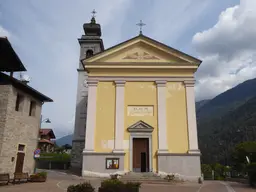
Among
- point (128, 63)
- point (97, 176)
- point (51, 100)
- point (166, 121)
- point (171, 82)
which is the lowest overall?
point (97, 176)

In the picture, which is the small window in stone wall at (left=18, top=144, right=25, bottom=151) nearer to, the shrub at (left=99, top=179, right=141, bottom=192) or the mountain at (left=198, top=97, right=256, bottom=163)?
the shrub at (left=99, top=179, right=141, bottom=192)

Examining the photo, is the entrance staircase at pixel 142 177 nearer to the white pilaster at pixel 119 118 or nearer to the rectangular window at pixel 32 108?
the white pilaster at pixel 119 118

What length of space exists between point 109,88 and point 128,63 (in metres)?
2.64

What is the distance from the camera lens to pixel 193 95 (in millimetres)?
21422

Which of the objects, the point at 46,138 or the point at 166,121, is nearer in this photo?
the point at 166,121

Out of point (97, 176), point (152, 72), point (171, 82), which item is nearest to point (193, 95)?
point (171, 82)

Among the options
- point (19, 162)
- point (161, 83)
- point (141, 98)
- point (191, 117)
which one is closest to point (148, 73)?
point (161, 83)

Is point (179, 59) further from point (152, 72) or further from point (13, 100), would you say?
point (13, 100)

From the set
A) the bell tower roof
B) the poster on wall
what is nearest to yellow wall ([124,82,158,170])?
the poster on wall

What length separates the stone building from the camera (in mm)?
15641

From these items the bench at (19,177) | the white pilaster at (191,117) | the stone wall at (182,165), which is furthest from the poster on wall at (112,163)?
the bench at (19,177)

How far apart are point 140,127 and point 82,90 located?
12.5 m

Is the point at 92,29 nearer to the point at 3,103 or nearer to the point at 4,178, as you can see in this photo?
the point at 3,103

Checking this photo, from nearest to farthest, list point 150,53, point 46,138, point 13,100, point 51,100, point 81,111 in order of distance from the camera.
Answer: point 13,100 → point 51,100 → point 150,53 → point 81,111 → point 46,138
